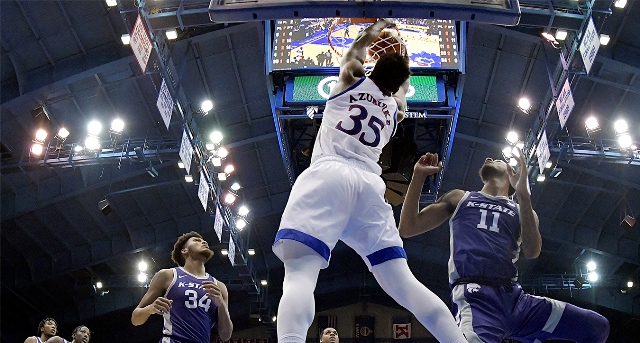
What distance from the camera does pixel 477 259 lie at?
13.8 feet

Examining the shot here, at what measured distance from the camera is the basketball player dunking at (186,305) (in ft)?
16.8

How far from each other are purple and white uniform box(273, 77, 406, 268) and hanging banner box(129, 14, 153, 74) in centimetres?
874

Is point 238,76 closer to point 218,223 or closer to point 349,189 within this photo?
point 218,223

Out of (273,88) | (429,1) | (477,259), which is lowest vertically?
(477,259)

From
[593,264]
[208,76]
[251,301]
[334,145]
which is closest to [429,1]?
[334,145]

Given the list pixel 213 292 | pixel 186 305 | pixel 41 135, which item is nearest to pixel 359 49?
pixel 213 292

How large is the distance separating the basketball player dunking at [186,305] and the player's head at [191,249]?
0.35 ft

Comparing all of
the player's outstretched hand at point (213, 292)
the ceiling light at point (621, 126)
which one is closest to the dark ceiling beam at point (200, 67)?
the ceiling light at point (621, 126)

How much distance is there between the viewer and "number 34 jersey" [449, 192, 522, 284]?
4.18 meters

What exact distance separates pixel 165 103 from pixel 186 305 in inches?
353

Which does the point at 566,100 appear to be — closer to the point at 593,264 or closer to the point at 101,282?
the point at 593,264

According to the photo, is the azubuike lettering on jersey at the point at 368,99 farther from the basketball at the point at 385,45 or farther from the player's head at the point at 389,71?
the basketball at the point at 385,45

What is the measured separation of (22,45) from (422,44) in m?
8.64

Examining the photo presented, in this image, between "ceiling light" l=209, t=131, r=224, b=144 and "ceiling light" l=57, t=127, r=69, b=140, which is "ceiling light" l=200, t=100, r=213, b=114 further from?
"ceiling light" l=57, t=127, r=69, b=140
